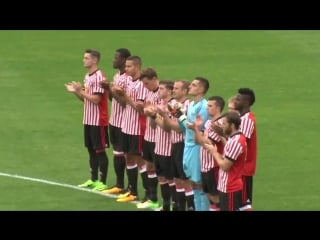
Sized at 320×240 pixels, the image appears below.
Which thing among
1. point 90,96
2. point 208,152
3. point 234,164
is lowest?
point 234,164

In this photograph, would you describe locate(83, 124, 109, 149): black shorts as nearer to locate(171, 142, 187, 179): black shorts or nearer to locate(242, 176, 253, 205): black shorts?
locate(171, 142, 187, 179): black shorts

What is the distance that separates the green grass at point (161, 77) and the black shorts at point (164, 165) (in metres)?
1.06

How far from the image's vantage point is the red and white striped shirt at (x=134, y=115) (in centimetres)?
1877

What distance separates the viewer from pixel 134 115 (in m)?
19.0

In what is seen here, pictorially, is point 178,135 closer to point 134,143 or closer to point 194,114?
point 194,114

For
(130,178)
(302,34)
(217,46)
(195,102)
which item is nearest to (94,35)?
(217,46)

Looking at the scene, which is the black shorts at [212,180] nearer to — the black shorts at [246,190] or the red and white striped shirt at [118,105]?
the black shorts at [246,190]

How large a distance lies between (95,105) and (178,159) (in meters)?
2.97

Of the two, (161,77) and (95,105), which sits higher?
(161,77)

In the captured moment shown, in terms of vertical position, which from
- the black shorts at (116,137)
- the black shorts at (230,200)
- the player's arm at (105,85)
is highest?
the player's arm at (105,85)

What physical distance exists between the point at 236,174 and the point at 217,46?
17.5 metres

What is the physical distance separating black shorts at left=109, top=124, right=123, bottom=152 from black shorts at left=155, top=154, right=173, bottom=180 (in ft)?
5.64

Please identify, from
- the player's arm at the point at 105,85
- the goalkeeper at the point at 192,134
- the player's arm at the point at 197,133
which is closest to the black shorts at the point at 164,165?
the goalkeeper at the point at 192,134

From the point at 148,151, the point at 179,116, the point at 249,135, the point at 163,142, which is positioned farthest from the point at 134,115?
the point at 249,135
